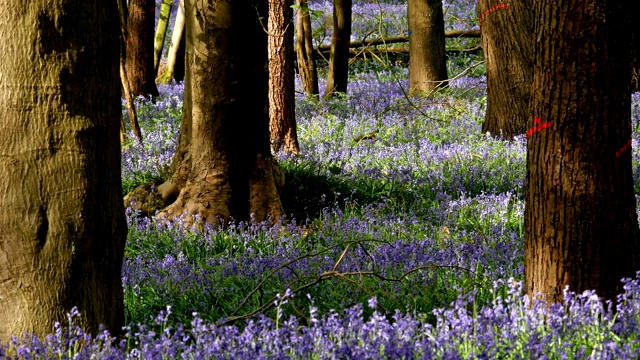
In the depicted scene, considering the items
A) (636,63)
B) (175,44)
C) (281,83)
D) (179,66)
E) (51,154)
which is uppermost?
(175,44)

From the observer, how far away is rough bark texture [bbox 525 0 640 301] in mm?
4152

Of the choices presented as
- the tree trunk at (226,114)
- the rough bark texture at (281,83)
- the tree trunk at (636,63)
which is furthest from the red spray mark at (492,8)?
the tree trunk at (226,114)

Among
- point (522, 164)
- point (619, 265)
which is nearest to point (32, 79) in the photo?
point (619, 265)

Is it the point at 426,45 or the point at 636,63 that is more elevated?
the point at 426,45

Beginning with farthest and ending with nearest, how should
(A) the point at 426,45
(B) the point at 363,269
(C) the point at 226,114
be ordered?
(A) the point at 426,45 → (C) the point at 226,114 → (B) the point at 363,269

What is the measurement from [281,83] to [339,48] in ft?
15.8

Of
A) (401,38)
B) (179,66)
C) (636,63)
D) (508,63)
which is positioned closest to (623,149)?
(508,63)

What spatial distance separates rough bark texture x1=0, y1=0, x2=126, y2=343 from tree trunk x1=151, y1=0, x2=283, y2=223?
9.72 ft

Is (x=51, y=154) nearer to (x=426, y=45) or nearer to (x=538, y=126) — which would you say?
(x=538, y=126)

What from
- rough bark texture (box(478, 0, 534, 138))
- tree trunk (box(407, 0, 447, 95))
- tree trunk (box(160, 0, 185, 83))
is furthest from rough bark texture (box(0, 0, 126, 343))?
tree trunk (box(160, 0, 185, 83))

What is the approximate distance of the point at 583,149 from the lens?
13.8 ft

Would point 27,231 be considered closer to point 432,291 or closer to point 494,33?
point 432,291

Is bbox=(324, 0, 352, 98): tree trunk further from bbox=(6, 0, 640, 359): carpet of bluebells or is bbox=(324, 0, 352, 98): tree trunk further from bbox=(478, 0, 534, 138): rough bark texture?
bbox=(478, 0, 534, 138): rough bark texture

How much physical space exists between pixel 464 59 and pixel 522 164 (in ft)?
39.4
